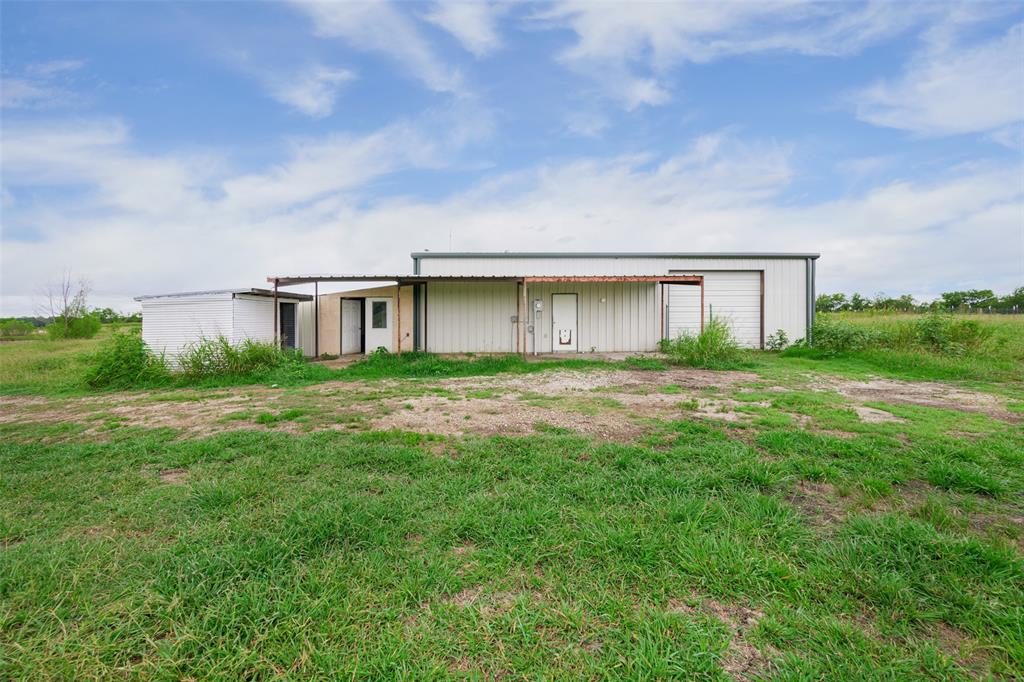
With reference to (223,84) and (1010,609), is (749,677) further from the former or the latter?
(223,84)

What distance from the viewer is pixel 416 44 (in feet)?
31.8

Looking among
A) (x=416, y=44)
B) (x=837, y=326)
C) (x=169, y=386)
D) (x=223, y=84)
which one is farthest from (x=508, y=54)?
(x=837, y=326)

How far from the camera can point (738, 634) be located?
1.67 meters

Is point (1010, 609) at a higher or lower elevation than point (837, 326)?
lower

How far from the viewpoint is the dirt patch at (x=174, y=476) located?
10.7ft

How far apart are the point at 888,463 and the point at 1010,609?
187 cm

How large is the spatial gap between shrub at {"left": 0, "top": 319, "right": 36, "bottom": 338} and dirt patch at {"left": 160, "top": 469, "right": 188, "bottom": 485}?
33142mm

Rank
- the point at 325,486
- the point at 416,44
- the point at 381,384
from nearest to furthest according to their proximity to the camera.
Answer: the point at 325,486 → the point at 381,384 → the point at 416,44

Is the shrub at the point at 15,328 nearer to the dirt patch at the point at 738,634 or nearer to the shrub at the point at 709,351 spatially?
the shrub at the point at 709,351

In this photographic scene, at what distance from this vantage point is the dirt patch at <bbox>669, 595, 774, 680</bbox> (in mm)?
1490

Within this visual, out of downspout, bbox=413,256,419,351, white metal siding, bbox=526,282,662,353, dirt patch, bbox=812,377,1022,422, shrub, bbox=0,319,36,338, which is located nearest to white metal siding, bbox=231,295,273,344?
downspout, bbox=413,256,419,351

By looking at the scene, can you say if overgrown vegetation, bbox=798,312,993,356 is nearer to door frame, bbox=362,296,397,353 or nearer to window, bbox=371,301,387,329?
door frame, bbox=362,296,397,353

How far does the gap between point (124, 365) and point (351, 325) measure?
6.13m

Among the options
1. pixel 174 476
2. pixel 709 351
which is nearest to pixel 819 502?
pixel 174 476
